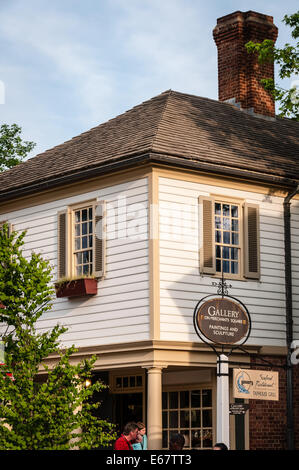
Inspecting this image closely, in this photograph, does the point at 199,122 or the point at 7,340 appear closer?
the point at 7,340

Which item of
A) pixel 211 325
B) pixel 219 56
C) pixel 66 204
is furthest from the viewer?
pixel 219 56

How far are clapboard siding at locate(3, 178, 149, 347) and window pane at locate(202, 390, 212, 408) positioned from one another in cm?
251

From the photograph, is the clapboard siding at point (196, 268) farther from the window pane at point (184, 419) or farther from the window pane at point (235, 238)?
the window pane at point (184, 419)

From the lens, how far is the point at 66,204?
20.7 metres

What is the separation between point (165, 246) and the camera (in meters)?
18.5

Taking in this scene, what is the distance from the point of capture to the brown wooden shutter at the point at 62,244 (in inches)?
800

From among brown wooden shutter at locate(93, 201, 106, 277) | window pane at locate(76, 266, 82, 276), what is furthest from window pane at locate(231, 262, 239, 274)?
window pane at locate(76, 266, 82, 276)

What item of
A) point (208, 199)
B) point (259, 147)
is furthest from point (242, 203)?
point (259, 147)

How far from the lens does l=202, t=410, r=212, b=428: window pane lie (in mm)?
19828

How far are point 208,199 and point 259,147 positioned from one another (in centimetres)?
321

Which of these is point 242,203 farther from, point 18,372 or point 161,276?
point 18,372

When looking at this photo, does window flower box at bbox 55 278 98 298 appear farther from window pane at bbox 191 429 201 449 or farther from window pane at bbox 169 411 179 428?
window pane at bbox 191 429 201 449

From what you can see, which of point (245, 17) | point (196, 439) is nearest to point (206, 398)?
point (196, 439)

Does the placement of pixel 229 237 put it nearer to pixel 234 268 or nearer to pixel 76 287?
pixel 234 268
